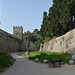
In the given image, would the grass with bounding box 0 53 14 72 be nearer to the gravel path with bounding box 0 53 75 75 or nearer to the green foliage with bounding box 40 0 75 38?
the gravel path with bounding box 0 53 75 75

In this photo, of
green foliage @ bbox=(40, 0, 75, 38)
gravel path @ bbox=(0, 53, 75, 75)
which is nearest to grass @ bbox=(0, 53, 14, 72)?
gravel path @ bbox=(0, 53, 75, 75)

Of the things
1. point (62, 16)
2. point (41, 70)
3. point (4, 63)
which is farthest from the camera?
point (62, 16)

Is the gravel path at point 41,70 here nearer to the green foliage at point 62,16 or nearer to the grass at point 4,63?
the grass at point 4,63

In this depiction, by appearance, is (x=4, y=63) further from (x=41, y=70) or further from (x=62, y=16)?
(x=62, y=16)

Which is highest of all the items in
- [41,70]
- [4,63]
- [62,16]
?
[62,16]

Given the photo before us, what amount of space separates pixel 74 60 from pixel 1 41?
19.7 meters

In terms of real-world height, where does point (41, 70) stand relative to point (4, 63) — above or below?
below

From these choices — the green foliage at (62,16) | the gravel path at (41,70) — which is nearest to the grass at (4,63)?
the gravel path at (41,70)

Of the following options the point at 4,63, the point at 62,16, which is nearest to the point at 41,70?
the point at 4,63

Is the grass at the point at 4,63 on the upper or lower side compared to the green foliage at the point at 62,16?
lower

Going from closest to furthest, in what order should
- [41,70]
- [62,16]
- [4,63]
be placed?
[41,70] → [4,63] → [62,16]

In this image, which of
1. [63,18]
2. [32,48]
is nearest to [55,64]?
[63,18]

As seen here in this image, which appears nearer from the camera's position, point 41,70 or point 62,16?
point 41,70

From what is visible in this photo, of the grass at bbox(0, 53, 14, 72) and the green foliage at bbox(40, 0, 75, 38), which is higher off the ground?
the green foliage at bbox(40, 0, 75, 38)
